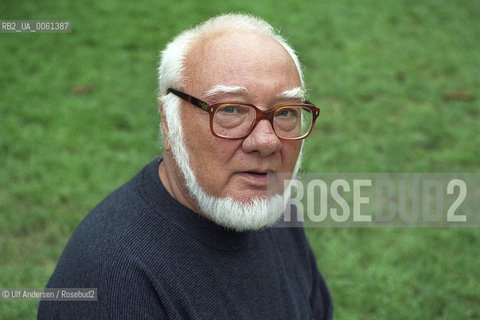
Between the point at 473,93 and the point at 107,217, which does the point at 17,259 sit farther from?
the point at 473,93

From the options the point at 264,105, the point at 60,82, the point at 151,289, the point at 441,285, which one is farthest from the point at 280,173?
the point at 60,82

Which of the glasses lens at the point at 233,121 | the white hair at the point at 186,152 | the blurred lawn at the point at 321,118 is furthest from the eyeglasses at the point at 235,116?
the blurred lawn at the point at 321,118

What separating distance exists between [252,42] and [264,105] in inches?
9.4

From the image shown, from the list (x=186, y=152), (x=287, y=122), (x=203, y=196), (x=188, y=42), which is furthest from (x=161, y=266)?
(x=188, y=42)

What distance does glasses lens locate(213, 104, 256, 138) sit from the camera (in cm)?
175

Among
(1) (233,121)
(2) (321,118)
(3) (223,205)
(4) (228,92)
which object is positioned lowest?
(2) (321,118)

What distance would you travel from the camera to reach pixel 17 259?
3.58 meters

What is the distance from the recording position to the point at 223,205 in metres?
1.80

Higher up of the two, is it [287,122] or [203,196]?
[287,122]

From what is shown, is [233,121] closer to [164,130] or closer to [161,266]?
[164,130]

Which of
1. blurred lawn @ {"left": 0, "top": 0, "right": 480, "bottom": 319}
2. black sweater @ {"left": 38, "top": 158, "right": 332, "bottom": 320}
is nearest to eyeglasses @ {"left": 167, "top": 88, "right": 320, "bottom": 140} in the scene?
black sweater @ {"left": 38, "top": 158, "right": 332, "bottom": 320}

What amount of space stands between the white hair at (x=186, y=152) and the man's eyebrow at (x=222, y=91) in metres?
0.15

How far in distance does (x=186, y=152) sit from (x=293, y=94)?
1.43ft

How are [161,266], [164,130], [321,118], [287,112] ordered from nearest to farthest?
[161,266] < [287,112] < [164,130] < [321,118]
